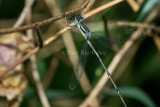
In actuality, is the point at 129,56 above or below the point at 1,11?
below

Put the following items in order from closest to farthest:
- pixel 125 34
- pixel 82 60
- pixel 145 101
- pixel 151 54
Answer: pixel 82 60, pixel 125 34, pixel 145 101, pixel 151 54

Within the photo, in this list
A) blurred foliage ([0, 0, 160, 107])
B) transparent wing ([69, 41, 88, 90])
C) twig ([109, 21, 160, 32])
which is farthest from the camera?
blurred foliage ([0, 0, 160, 107])

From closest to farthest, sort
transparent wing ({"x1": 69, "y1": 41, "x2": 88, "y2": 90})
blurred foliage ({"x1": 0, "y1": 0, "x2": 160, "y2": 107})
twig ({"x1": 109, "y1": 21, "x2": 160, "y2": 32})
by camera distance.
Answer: transparent wing ({"x1": 69, "y1": 41, "x2": 88, "y2": 90}), twig ({"x1": 109, "y1": 21, "x2": 160, "y2": 32}), blurred foliage ({"x1": 0, "y1": 0, "x2": 160, "y2": 107})

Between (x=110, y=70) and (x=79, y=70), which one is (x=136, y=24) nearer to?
(x=110, y=70)

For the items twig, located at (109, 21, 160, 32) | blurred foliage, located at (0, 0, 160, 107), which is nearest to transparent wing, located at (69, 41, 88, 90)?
twig, located at (109, 21, 160, 32)

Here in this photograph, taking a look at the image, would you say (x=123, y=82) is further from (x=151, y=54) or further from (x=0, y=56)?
(x=0, y=56)

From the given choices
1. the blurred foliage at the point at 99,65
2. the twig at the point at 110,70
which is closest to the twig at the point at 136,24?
the twig at the point at 110,70

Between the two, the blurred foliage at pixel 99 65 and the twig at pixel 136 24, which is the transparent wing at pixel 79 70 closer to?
the twig at pixel 136 24

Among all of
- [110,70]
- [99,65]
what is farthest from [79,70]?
[99,65]

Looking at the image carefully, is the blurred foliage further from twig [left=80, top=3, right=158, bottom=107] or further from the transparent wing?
the transparent wing

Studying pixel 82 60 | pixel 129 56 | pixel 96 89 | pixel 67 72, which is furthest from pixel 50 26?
pixel 82 60

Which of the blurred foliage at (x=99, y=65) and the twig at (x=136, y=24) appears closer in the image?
the twig at (x=136, y=24)
